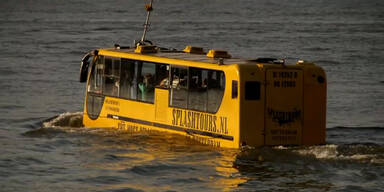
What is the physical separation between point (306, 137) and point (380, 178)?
7.83ft

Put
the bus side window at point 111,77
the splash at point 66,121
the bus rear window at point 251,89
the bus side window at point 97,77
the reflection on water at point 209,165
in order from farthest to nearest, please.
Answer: the splash at point 66,121
the bus side window at point 97,77
the bus side window at point 111,77
the bus rear window at point 251,89
the reflection on water at point 209,165

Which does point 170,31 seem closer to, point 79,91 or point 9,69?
point 9,69

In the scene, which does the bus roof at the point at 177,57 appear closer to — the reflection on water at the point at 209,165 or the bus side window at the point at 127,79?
the bus side window at the point at 127,79

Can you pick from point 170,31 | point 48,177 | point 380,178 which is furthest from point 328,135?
point 170,31

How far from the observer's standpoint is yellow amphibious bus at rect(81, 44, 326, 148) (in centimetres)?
2091

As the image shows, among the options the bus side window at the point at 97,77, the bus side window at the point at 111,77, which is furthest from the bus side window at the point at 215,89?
the bus side window at the point at 97,77

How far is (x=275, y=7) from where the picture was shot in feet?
322

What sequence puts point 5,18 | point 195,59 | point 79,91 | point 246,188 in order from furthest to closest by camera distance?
1. point 5,18
2. point 79,91
3. point 195,59
4. point 246,188

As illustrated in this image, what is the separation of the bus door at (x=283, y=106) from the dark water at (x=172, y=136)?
0.30m

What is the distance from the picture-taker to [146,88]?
23.5m

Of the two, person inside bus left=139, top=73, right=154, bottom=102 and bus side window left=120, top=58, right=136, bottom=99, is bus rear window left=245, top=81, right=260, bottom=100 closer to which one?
person inside bus left=139, top=73, right=154, bottom=102

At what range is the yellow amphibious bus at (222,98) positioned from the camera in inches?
823

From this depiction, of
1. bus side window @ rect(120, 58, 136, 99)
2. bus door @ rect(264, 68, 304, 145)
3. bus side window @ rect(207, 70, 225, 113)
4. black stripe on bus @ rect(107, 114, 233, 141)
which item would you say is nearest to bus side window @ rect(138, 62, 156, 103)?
bus side window @ rect(120, 58, 136, 99)

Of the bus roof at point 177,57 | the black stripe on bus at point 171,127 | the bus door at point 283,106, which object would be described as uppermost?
the bus roof at point 177,57
